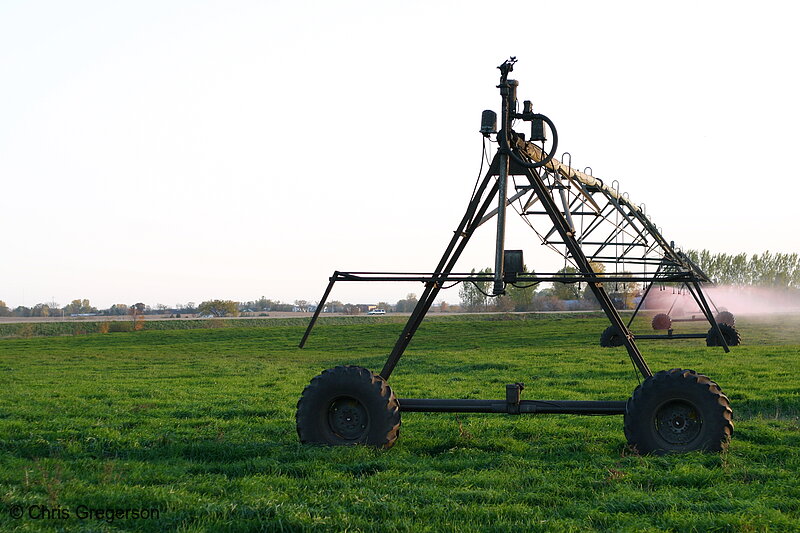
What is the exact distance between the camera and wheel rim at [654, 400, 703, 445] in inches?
364

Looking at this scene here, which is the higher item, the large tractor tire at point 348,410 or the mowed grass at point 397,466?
the large tractor tire at point 348,410

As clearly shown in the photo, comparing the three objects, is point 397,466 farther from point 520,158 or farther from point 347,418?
point 520,158

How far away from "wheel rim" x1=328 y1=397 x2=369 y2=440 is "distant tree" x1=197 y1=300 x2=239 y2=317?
4699 inches

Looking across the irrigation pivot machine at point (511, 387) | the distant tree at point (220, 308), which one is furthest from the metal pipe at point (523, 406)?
the distant tree at point (220, 308)

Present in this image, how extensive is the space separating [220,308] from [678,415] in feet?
403

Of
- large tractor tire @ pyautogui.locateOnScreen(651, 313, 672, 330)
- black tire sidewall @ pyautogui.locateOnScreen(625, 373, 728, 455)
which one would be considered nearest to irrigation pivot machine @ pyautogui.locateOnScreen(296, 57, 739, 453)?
black tire sidewall @ pyautogui.locateOnScreen(625, 373, 728, 455)

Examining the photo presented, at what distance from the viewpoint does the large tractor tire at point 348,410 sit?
9.61 meters

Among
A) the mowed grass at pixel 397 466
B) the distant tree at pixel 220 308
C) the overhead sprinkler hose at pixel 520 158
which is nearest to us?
the mowed grass at pixel 397 466

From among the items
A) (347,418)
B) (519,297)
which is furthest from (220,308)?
(347,418)

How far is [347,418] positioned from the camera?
988 centimetres

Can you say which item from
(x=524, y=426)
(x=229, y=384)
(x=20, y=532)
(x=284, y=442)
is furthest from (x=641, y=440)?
(x=229, y=384)

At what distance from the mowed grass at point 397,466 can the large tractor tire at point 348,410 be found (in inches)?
11.8

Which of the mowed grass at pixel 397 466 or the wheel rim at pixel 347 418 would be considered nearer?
the mowed grass at pixel 397 466

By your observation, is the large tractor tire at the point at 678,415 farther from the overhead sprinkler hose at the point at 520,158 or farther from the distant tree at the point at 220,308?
the distant tree at the point at 220,308
